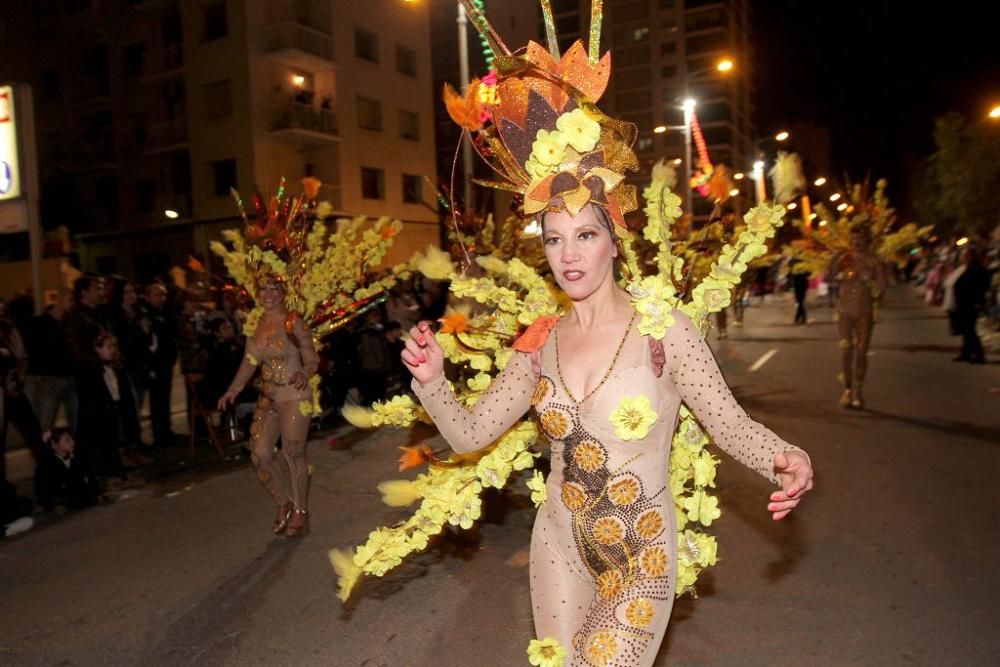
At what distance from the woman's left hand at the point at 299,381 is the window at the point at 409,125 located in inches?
1017

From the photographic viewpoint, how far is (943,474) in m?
6.57

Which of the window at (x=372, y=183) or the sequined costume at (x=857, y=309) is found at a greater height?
the window at (x=372, y=183)

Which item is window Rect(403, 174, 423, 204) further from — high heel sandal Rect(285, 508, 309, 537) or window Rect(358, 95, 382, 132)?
high heel sandal Rect(285, 508, 309, 537)

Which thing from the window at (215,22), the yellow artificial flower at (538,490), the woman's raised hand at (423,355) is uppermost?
the window at (215,22)

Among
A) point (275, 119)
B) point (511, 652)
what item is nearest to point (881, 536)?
point (511, 652)

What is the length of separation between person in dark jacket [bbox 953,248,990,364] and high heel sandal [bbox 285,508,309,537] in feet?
39.0

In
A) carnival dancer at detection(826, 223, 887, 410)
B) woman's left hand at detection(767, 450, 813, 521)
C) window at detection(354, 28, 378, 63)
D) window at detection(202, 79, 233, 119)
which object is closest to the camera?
woman's left hand at detection(767, 450, 813, 521)

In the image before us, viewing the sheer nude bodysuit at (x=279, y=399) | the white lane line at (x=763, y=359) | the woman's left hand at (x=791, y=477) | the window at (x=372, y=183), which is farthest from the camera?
the window at (x=372, y=183)

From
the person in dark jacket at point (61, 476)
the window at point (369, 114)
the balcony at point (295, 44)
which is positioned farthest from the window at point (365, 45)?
the person in dark jacket at point (61, 476)

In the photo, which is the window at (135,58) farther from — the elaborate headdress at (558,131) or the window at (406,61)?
the elaborate headdress at (558,131)

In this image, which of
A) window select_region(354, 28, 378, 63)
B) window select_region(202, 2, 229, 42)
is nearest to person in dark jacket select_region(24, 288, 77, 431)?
window select_region(202, 2, 229, 42)

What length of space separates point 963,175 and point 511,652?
44584mm

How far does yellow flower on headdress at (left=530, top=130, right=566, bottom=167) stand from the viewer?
232 cm

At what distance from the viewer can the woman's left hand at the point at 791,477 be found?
2.09m
